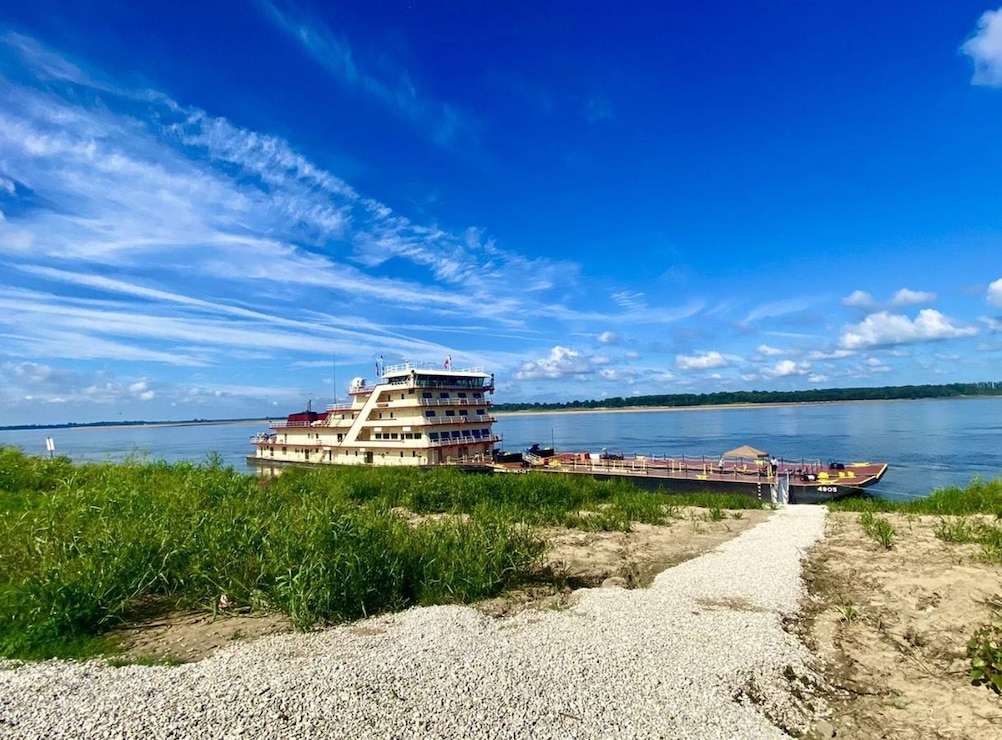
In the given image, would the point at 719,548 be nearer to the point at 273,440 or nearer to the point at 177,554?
the point at 177,554

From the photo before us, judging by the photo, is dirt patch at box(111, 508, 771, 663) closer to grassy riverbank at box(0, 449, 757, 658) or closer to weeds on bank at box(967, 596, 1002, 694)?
grassy riverbank at box(0, 449, 757, 658)

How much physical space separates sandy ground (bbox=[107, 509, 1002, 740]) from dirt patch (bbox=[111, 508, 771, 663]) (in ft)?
0.07

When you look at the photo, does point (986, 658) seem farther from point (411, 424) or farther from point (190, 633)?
point (411, 424)

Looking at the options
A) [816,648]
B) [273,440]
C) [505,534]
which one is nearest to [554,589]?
[505,534]

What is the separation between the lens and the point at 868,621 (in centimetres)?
643

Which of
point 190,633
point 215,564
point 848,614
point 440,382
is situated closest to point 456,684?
point 190,633

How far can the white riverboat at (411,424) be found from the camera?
98.5ft

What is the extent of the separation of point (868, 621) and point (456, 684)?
5.14 m

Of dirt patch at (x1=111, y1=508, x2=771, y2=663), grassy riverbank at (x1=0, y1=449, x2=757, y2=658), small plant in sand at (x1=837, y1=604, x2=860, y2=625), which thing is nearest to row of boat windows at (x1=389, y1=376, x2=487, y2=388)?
dirt patch at (x1=111, y1=508, x2=771, y2=663)

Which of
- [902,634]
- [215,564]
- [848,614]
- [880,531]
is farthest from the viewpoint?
[880,531]

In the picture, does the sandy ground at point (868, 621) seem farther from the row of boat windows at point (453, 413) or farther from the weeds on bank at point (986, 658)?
the row of boat windows at point (453, 413)

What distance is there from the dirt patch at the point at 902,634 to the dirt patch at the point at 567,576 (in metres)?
2.37

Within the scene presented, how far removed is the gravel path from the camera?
409 centimetres

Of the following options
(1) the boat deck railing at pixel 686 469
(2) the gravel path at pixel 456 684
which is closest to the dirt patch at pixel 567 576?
(2) the gravel path at pixel 456 684
